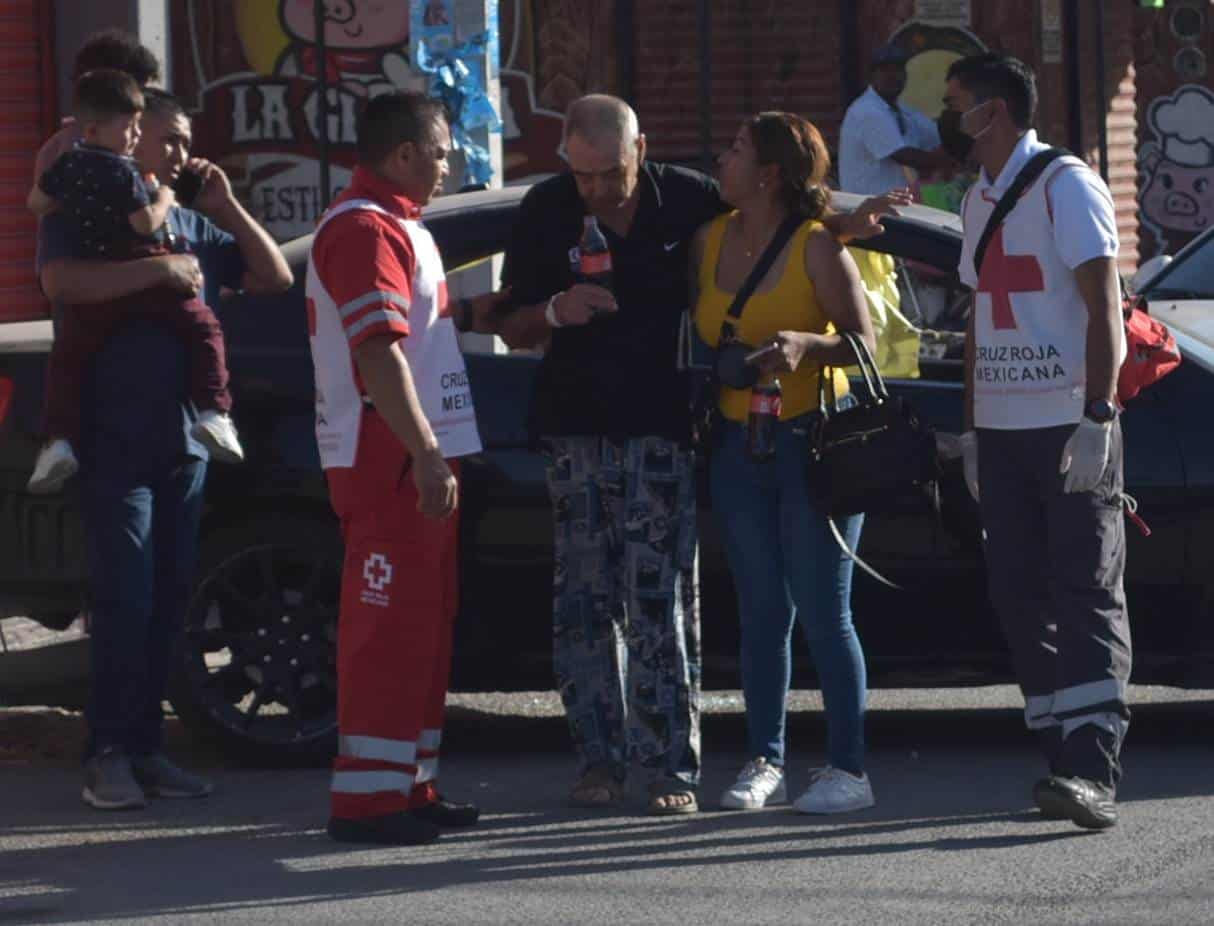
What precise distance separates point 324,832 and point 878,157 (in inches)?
265

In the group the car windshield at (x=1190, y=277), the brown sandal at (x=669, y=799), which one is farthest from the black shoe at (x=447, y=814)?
the car windshield at (x=1190, y=277)

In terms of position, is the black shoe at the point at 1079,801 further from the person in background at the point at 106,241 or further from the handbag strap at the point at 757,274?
the person in background at the point at 106,241

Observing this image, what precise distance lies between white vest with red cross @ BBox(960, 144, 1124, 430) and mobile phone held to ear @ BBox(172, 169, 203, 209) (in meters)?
2.23

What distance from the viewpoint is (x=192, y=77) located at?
1617cm

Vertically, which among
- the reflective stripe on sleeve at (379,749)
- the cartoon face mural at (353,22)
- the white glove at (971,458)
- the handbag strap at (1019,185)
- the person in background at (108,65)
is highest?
the cartoon face mural at (353,22)

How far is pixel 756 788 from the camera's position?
713 cm

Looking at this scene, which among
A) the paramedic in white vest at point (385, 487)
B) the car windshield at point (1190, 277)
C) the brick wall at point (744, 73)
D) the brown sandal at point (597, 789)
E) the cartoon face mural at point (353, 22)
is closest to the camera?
the paramedic in white vest at point (385, 487)

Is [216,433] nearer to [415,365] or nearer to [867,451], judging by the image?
[415,365]

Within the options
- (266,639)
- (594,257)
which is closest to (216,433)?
(266,639)

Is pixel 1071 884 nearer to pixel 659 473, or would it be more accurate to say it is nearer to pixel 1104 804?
pixel 1104 804

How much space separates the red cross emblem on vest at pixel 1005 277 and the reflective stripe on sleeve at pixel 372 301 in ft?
5.07

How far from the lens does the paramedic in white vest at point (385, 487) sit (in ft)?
21.9

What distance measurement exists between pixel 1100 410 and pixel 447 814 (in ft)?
6.54

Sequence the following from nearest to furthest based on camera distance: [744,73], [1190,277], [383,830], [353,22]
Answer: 1. [383,830]
2. [1190,277]
3. [353,22]
4. [744,73]
